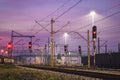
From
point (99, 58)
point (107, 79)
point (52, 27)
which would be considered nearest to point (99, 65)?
point (99, 58)

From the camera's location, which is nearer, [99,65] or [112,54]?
[112,54]

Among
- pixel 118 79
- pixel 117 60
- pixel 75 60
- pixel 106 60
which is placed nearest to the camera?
pixel 118 79

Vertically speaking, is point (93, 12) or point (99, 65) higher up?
point (93, 12)

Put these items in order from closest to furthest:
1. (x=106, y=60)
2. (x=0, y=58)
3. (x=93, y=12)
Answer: (x=93, y=12) < (x=106, y=60) < (x=0, y=58)

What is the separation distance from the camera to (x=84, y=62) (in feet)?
323

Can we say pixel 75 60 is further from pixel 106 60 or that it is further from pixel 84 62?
pixel 106 60

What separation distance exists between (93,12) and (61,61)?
291ft

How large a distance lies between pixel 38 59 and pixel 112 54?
378 feet

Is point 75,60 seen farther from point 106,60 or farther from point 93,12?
point 93,12

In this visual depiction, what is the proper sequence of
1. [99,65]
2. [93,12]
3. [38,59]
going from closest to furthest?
[93,12], [99,65], [38,59]

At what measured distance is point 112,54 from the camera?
71438mm

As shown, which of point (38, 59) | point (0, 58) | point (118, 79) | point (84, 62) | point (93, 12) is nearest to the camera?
point (118, 79)

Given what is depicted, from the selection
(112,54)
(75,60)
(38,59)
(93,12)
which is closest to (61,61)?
(75,60)

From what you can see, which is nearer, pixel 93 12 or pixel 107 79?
pixel 107 79
